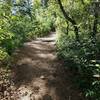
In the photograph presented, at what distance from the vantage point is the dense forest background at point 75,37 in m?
7.71

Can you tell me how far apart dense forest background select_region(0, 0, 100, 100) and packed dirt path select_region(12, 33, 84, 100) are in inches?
15.1

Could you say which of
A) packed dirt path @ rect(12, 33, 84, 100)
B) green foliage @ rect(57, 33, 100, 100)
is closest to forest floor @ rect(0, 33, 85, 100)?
packed dirt path @ rect(12, 33, 84, 100)

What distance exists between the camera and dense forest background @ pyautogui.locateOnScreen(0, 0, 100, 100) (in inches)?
304

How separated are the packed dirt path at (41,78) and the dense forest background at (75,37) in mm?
383

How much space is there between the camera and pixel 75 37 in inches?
508

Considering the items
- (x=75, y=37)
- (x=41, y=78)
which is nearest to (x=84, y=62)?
(x=41, y=78)

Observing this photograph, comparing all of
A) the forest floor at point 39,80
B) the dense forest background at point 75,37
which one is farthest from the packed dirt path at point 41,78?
the dense forest background at point 75,37

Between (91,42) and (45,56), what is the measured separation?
280cm

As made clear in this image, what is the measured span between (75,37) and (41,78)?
14.6 ft

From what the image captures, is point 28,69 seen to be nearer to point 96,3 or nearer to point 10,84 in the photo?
point 10,84

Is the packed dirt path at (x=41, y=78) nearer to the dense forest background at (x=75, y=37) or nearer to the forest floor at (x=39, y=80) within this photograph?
the forest floor at (x=39, y=80)

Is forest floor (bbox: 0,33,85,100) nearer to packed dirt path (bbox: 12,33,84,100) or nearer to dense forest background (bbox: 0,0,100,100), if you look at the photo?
packed dirt path (bbox: 12,33,84,100)

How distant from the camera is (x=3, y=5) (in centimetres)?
770

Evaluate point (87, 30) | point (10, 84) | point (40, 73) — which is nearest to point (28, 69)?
point (40, 73)
